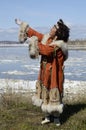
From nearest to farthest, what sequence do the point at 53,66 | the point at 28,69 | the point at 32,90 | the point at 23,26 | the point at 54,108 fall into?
the point at 53,66
the point at 54,108
the point at 23,26
the point at 32,90
the point at 28,69

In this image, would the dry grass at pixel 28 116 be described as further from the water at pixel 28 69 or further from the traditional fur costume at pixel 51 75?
the water at pixel 28 69

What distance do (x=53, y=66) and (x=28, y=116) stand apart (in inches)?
57.0

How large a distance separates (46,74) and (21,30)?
2.94ft

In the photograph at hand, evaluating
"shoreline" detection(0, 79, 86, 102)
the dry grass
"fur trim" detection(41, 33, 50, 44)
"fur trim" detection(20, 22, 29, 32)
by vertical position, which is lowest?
"shoreline" detection(0, 79, 86, 102)

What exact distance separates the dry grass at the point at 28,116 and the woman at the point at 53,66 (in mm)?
306

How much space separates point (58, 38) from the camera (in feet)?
29.5

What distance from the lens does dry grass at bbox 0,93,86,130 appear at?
29.5 feet

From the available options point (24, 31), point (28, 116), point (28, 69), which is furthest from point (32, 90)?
point (28, 69)

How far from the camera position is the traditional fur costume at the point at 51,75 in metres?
8.87

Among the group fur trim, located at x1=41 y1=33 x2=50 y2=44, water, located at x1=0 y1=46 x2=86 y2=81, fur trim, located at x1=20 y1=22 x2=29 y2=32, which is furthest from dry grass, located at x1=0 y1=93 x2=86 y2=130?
water, located at x1=0 y1=46 x2=86 y2=81

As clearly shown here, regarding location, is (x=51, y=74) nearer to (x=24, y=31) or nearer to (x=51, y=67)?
(x=51, y=67)

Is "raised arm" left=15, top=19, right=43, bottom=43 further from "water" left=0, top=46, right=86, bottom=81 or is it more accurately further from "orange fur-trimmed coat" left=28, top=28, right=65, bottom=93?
"water" left=0, top=46, right=86, bottom=81

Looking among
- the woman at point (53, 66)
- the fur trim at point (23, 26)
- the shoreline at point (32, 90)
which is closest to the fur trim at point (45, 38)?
the woman at point (53, 66)

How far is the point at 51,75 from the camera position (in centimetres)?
891
